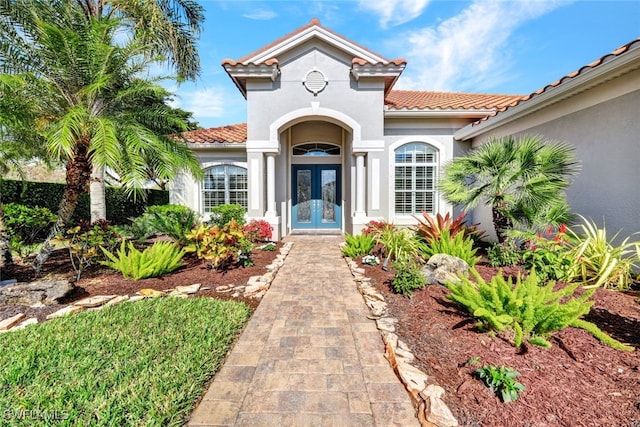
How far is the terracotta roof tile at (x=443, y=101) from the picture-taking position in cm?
973

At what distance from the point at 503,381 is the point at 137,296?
5.38 meters

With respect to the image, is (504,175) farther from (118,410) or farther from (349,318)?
(118,410)

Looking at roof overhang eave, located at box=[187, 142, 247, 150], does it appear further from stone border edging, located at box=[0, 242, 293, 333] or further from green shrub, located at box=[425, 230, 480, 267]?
green shrub, located at box=[425, 230, 480, 267]

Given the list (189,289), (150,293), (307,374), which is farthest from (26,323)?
(307,374)

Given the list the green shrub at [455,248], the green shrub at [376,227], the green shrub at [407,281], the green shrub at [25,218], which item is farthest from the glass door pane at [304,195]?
the green shrub at [25,218]

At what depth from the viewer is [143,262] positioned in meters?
5.67

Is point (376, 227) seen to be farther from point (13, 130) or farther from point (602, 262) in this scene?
point (13, 130)

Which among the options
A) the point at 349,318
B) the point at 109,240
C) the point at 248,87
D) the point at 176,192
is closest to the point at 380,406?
the point at 349,318

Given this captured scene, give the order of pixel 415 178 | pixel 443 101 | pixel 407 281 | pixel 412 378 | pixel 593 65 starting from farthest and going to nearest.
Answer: pixel 443 101 → pixel 415 178 → pixel 593 65 → pixel 407 281 → pixel 412 378

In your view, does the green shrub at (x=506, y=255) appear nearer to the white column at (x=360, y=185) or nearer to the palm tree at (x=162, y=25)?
the white column at (x=360, y=185)

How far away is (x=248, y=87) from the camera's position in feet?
31.5

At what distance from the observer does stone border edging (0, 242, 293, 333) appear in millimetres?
3973

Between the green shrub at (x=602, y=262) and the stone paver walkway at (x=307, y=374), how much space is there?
4.02 metres

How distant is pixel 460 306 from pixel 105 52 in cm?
746
